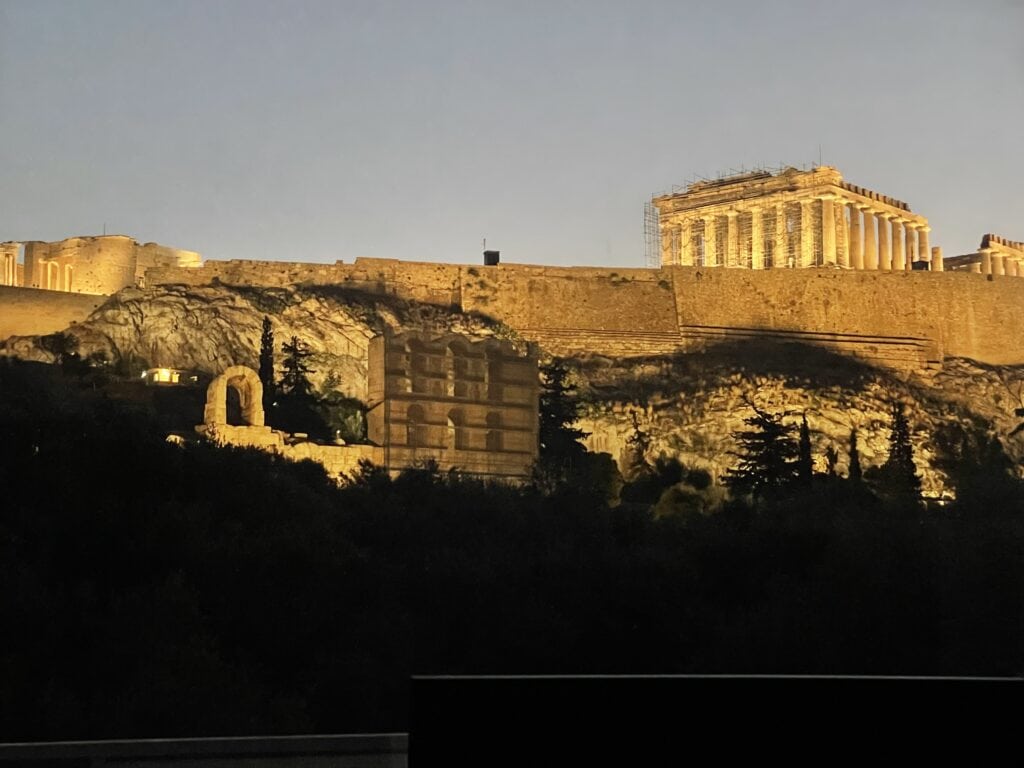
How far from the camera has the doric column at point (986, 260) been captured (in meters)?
37.0

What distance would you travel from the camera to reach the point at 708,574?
12305 millimetres

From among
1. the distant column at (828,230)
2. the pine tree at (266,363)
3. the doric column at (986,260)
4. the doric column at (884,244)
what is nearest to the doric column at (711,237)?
the distant column at (828,230)

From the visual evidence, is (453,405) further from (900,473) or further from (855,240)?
(855,240)

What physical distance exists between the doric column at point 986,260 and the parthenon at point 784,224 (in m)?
1.37

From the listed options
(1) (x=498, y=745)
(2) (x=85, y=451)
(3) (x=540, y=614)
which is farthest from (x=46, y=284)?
(1) (x=498, y=745)

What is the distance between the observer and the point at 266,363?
75.7 ft

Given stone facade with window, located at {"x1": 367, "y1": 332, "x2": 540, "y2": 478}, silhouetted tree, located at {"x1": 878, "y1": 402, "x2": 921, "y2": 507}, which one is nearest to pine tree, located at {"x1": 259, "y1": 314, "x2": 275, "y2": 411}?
stone facade with window, located at {"x1": 367, "y1": 332, "x2": 540, "y2": 478}

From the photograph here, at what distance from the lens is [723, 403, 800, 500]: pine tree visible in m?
20.1

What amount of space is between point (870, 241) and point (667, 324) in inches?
325

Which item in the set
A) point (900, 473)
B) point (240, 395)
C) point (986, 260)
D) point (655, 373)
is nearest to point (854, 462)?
point (900, 473)

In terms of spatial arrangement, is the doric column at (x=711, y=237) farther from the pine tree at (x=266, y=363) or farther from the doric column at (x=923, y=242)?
the pine tree at (x=266, y=363)

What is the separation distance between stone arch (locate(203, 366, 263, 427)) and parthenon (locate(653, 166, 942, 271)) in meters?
19.1

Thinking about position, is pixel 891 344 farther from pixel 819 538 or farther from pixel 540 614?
pixel 540 614

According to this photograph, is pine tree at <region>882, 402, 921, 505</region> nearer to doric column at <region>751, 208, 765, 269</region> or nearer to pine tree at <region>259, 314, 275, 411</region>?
pine tree at <region>259, 314, 275, 411</region>
